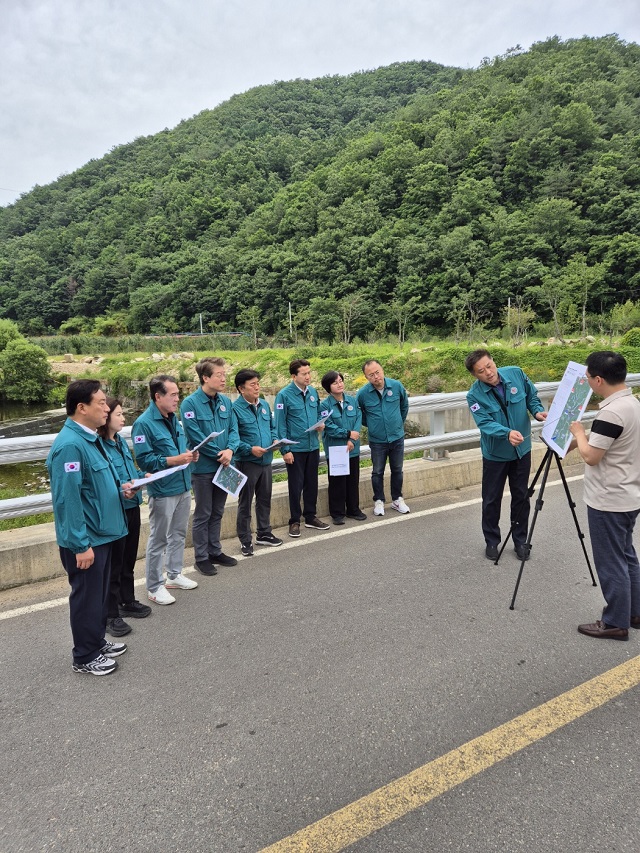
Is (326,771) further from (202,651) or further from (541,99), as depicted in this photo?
(541,99)

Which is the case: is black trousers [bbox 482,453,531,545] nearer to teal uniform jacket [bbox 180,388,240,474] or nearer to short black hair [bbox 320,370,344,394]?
short black hair [bbox 320,370,344,394]

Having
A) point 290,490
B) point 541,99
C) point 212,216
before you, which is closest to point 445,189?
point 541,99

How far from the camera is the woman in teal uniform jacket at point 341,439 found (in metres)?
6.22

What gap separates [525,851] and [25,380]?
144 ft

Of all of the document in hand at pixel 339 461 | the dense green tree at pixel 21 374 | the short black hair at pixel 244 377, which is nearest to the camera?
the short black hair at pixel 244 377

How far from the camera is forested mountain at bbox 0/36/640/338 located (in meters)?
56.3

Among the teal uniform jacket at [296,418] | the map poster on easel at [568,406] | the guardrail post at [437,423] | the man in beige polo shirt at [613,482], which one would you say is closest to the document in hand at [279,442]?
the teal uniform jacket at [296,418]

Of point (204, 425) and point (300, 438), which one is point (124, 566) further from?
point (300, 438)

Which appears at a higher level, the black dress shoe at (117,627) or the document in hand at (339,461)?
the document in hand at (339,461)

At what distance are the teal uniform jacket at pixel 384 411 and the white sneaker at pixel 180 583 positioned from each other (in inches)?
111

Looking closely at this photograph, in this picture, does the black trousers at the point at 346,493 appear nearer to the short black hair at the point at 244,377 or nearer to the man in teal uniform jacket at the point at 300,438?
the man in teal uniform jacket at the point at 300,438

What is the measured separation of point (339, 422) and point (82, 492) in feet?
10.9

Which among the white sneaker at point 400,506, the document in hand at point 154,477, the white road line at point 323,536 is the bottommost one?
the white road line at point 323,536

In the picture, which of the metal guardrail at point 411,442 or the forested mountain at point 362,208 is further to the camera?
the forested mountain at point 362,208
